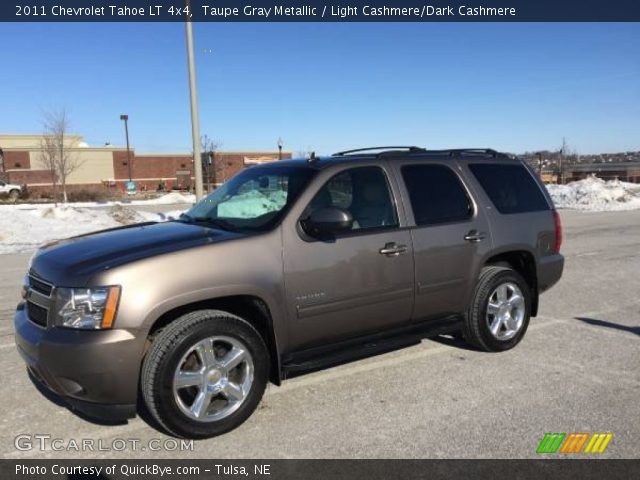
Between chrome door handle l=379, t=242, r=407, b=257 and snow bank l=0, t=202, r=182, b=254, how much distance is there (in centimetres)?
1035

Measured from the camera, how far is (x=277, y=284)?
12.2 ft

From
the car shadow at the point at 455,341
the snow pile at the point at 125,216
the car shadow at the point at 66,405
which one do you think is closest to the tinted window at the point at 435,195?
the car shadow at the point at 455,341

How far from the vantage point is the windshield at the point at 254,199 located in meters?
4.06

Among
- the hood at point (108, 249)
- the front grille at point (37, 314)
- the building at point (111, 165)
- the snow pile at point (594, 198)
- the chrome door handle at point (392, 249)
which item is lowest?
the snow pile at point (594, 198)

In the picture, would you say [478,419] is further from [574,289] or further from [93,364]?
[574,289]

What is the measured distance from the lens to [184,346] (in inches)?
133

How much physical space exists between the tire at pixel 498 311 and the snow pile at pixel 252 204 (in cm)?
201

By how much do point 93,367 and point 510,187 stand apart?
4.10 metres

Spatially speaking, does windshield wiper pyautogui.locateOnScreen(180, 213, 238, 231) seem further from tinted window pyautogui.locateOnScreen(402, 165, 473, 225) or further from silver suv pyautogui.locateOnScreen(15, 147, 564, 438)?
tinted window pyautogui.locateOnScreen(402, 165, 473, 225)

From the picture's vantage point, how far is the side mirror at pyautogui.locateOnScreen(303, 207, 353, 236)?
12.5 ft

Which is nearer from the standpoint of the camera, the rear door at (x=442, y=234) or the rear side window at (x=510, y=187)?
the rear door at (x=442, y=234)

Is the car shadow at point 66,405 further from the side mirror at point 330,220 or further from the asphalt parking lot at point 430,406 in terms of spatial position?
the side mirror at point 330,220

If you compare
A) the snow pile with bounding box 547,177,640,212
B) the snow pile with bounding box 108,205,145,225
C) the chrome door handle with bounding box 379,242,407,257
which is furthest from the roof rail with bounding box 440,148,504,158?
the snow pile with bounding box 547,177,640,212

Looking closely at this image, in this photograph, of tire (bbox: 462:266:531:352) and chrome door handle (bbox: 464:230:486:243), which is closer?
chrome door handle (bbox: 464:230:486:243)
